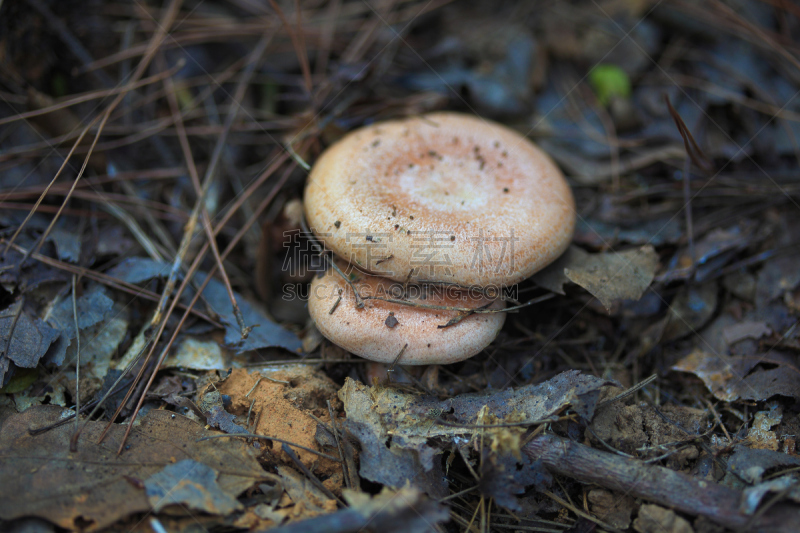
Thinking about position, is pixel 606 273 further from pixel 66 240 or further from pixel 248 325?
pixel 66 240

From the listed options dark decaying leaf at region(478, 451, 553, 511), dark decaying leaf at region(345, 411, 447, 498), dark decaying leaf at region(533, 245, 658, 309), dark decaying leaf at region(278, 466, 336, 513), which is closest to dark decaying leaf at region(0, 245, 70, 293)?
dark decaying leaf at region(278, 466, 336, 513)

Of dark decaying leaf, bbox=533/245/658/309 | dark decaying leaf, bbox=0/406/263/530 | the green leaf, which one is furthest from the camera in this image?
the green leaf

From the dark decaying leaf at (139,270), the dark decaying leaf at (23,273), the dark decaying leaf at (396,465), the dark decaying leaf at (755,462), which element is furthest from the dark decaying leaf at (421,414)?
the dark decaying leaf at (23,273)

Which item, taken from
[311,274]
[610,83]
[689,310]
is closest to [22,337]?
[311,274]

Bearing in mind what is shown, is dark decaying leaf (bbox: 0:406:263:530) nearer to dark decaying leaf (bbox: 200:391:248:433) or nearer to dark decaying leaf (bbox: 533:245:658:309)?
dark decaying leaf (bbox: 200:391:248:433)

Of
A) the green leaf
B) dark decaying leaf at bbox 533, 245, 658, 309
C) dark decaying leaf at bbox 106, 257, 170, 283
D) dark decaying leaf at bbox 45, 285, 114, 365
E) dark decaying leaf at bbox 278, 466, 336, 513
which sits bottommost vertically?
dark decaying leaf at bbox 278, 466, 336, 513

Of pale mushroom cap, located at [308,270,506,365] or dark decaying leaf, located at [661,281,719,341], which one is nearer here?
pale mushroom cap, located at [308,270,506,365]

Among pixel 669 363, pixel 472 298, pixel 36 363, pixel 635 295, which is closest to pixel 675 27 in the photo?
pixel 635 295
